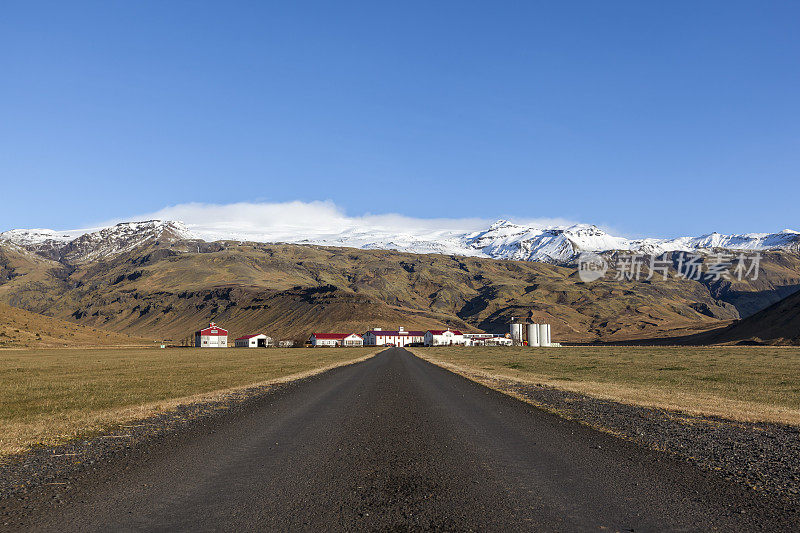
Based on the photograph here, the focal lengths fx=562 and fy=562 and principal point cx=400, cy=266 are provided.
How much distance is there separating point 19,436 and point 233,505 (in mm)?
11146

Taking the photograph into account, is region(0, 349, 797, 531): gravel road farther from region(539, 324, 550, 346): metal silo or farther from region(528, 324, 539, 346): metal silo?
region(539, 324, 550, 346): metal silo

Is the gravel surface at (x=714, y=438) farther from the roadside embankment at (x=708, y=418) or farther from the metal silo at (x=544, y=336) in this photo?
the metal silo at (x=544, y=336)

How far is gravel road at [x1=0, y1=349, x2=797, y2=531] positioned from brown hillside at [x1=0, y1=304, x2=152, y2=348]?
464 ft

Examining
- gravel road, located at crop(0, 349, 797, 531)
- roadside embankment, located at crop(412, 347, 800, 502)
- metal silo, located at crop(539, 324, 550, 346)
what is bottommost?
roadside embankment, located at crop(412, 347, 800, 502)

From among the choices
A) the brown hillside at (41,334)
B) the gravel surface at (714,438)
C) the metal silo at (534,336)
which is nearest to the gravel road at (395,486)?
the gravel surface at (714,438)

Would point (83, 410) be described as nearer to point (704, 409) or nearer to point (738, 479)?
point (738, 479)

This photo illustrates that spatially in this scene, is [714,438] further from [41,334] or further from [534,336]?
[41,334]

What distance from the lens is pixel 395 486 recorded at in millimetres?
10594

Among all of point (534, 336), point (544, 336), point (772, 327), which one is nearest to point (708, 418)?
point (772, 327)

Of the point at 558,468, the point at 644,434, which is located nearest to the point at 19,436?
the point at 558,468

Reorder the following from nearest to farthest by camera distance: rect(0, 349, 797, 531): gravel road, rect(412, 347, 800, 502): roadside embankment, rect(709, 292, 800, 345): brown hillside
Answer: rect(0, 349, 797, 531): gravel road → rect(412, 347, 800, 502): roadside embankment → rect(709, 292, 800, 345): brown hillside

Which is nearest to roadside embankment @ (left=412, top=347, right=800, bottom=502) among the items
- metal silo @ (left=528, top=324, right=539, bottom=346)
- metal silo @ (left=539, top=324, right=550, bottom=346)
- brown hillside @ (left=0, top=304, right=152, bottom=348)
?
brown hillside @ (left=0, top=304, right=152, bottom=348)

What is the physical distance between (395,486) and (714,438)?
1044 cm

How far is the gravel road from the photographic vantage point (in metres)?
8.55
